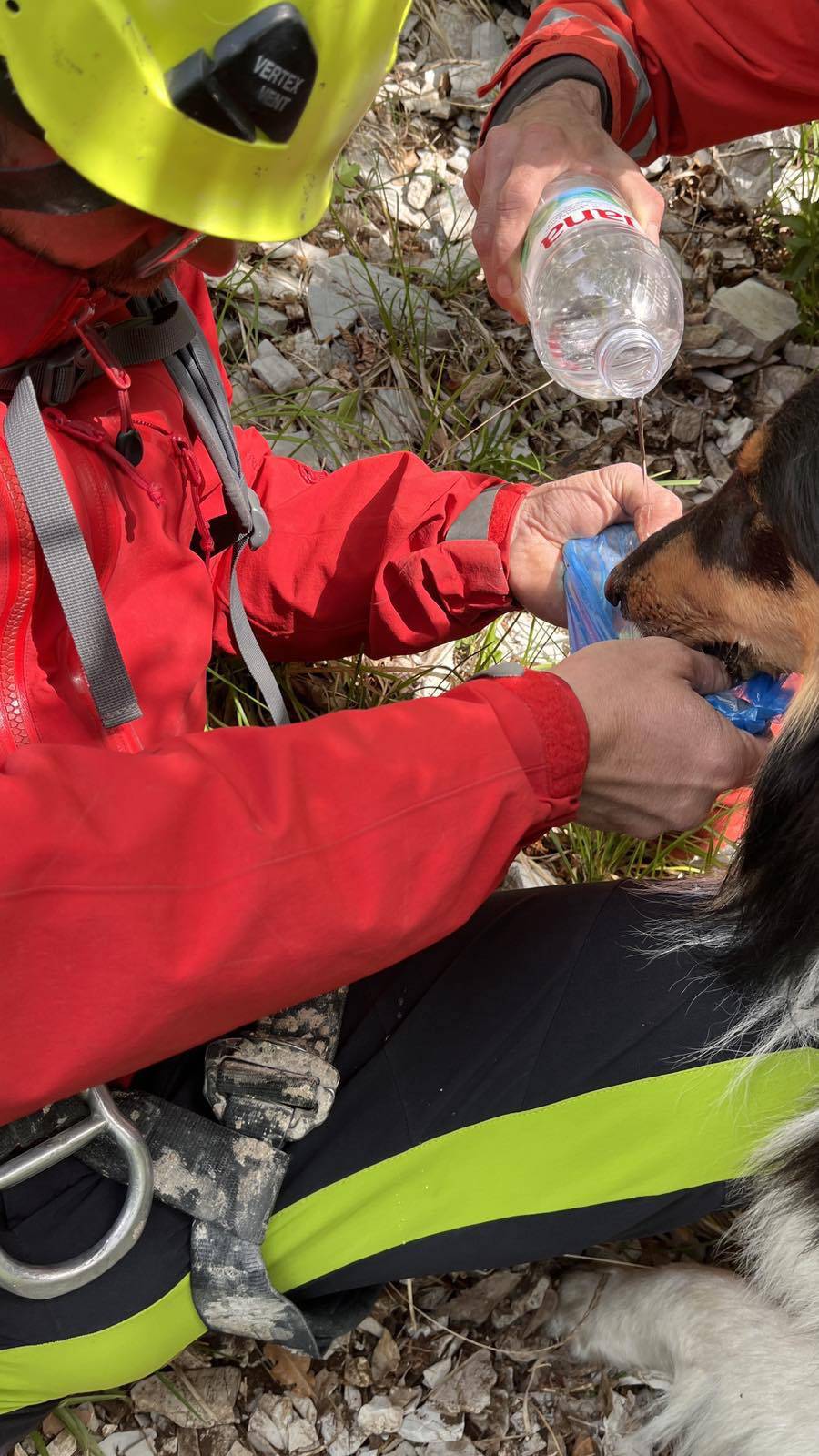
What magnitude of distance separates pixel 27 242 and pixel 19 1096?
107 cm

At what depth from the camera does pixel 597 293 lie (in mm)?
2412

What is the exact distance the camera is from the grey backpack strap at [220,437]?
2018mm

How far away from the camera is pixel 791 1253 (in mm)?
2006

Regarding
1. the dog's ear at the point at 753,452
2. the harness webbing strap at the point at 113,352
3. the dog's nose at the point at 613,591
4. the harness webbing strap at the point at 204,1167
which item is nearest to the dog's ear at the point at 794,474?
the dog's ear at the point at 753,452

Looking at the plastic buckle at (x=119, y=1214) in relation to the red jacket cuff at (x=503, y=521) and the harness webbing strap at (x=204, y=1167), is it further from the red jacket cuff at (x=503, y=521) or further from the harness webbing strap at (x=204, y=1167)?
the red jacket cuff at (x=503, y=521)

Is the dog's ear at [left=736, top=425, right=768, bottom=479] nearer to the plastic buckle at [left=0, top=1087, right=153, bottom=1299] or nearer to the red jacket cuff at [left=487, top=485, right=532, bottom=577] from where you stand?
the red jacket cuff at [left=487, top=485, right=532, bottom=577]

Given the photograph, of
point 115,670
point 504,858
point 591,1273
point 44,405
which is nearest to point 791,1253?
point 591,1273

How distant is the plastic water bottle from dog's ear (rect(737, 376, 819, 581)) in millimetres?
510

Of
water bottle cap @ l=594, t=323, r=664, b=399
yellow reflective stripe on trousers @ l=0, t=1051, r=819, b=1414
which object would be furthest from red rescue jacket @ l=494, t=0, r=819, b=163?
yellow reflective stripe on trousers @ l=0, t=1051, r=819, b=1414

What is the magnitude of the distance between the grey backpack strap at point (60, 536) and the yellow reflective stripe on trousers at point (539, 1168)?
910 mm

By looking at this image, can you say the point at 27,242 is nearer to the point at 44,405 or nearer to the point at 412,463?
the point at 44,405

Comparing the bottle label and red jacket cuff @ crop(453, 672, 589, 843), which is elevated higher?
the bottle label

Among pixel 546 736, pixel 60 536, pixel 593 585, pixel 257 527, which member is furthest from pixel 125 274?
pixel 593 585

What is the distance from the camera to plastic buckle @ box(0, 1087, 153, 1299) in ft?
5.41
